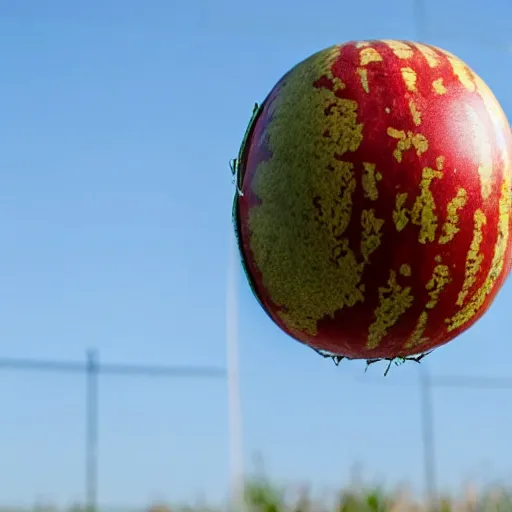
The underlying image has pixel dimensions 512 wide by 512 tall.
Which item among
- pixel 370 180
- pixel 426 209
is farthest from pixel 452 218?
pixel 370 180

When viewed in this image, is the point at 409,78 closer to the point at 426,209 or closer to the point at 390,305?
the point at 426,209

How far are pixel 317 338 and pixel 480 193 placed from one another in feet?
1.25

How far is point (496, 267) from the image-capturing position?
2.21 metres

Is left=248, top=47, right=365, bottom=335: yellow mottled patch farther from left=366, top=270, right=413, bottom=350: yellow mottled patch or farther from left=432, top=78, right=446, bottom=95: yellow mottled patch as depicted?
left=432, top=78, right=446, bottom=95: yellow mottled patch

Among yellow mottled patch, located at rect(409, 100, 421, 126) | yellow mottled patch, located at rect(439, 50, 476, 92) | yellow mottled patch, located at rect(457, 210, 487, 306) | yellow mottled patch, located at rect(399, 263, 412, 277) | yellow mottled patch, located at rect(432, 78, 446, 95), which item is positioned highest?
yellow mottled patch, located at rect(439, 50, 476, 92)

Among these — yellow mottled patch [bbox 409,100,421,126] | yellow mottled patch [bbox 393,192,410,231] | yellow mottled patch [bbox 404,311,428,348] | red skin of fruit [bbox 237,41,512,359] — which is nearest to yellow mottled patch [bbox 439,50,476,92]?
red skin of fruit [bbox 237,41,512,359]

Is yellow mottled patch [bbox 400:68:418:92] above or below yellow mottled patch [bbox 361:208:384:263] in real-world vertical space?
above

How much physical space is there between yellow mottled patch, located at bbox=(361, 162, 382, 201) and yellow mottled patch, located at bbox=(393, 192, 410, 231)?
35 millimetres

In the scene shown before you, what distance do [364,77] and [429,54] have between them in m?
0.14

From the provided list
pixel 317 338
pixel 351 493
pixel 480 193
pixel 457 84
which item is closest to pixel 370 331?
pixel 317 338

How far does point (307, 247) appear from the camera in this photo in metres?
2.10

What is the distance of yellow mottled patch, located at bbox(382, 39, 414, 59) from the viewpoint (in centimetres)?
213

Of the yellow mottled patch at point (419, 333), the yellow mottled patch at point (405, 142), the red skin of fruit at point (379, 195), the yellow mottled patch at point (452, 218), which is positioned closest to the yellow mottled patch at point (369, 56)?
the red skin of fruit at point (379, 195)

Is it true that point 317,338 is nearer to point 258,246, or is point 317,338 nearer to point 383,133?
point 258,246
